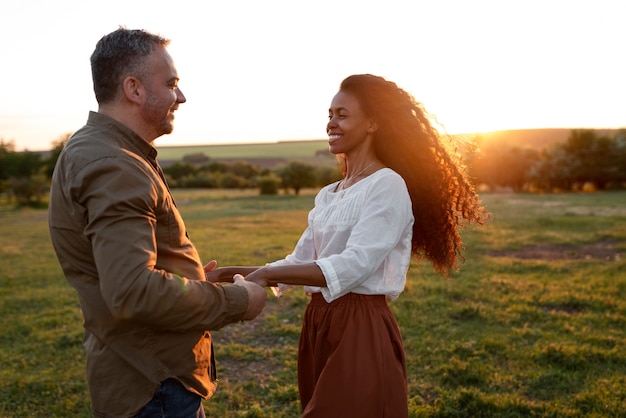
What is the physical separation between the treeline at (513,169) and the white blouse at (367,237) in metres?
41.2

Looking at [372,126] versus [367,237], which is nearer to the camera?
[367,237]

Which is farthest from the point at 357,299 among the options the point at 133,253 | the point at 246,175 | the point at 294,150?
the point at 294,150

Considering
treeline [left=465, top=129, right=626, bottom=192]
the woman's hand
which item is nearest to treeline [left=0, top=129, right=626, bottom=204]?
treeline [left=465, top=129, right=626, bottom=192]

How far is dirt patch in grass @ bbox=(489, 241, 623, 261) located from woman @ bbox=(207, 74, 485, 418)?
11213 millimetres

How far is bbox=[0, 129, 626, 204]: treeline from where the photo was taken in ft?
157

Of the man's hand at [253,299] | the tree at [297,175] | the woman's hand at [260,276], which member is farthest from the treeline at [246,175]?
the man's hand at [253,299]

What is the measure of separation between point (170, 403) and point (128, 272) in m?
0.71

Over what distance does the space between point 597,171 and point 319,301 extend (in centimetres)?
5132

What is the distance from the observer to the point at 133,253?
1988mm

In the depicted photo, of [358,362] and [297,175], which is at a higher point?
[358,362]

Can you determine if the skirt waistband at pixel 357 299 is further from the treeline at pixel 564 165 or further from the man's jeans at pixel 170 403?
the treeline at pixel 564 165

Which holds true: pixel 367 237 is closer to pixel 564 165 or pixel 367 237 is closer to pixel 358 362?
pixel 358 362

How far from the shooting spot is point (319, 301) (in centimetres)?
317

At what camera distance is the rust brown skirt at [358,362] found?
2854 mm
